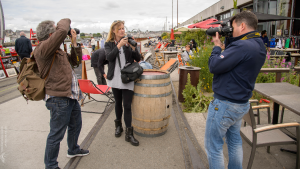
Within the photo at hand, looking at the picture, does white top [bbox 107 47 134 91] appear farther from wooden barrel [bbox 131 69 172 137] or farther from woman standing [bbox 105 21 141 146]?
wooden barrel [bbox 131 69 172 137]

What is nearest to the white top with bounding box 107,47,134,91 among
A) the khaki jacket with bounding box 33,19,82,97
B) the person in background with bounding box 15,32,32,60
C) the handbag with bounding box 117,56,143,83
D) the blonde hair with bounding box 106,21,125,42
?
the handbag with bounding box 117,56,143,83

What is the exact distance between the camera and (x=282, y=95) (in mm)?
2617

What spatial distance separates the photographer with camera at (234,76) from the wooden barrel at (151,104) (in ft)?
3.89

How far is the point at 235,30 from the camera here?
1799mm

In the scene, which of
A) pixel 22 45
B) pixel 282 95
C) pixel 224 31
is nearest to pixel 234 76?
pixel 224 31

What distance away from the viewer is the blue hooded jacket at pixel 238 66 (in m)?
1.65

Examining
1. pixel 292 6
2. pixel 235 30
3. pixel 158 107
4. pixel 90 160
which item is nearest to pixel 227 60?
pixel 235 30

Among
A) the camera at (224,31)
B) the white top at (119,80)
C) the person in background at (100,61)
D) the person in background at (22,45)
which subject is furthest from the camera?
the person in background at (22,45)

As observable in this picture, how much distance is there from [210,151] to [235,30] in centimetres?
127

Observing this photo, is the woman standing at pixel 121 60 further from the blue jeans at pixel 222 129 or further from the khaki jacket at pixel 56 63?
the blue jeans at pixel 222 129

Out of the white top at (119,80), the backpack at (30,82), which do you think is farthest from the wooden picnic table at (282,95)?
the backpack at (30,82)

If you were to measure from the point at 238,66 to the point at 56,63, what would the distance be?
198 centimetres

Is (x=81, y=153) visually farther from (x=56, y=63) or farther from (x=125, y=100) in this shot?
(x=56, y=63)

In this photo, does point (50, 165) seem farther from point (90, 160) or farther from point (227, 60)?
point (227, 60)
